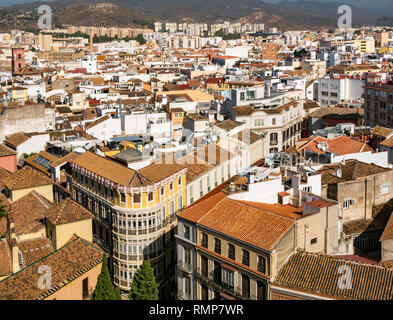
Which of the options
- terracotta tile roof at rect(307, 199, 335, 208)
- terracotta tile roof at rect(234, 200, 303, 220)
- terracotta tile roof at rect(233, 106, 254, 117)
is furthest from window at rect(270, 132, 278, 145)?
terracotta tile roof at rect(307, 199, 335, 208)

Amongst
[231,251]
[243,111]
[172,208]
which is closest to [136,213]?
[172,208]

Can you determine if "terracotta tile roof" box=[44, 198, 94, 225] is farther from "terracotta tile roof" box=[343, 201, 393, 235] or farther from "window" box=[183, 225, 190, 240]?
"terracotta tile roof" box=[343, 201, 393, 235]

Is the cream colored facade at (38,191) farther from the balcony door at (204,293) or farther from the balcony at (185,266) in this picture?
the balcony door at (204,293)

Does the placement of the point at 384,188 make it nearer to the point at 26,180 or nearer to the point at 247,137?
the point at 247,137

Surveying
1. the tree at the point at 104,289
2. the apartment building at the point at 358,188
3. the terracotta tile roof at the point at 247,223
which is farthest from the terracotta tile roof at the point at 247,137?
the tree at the point at 104,289
